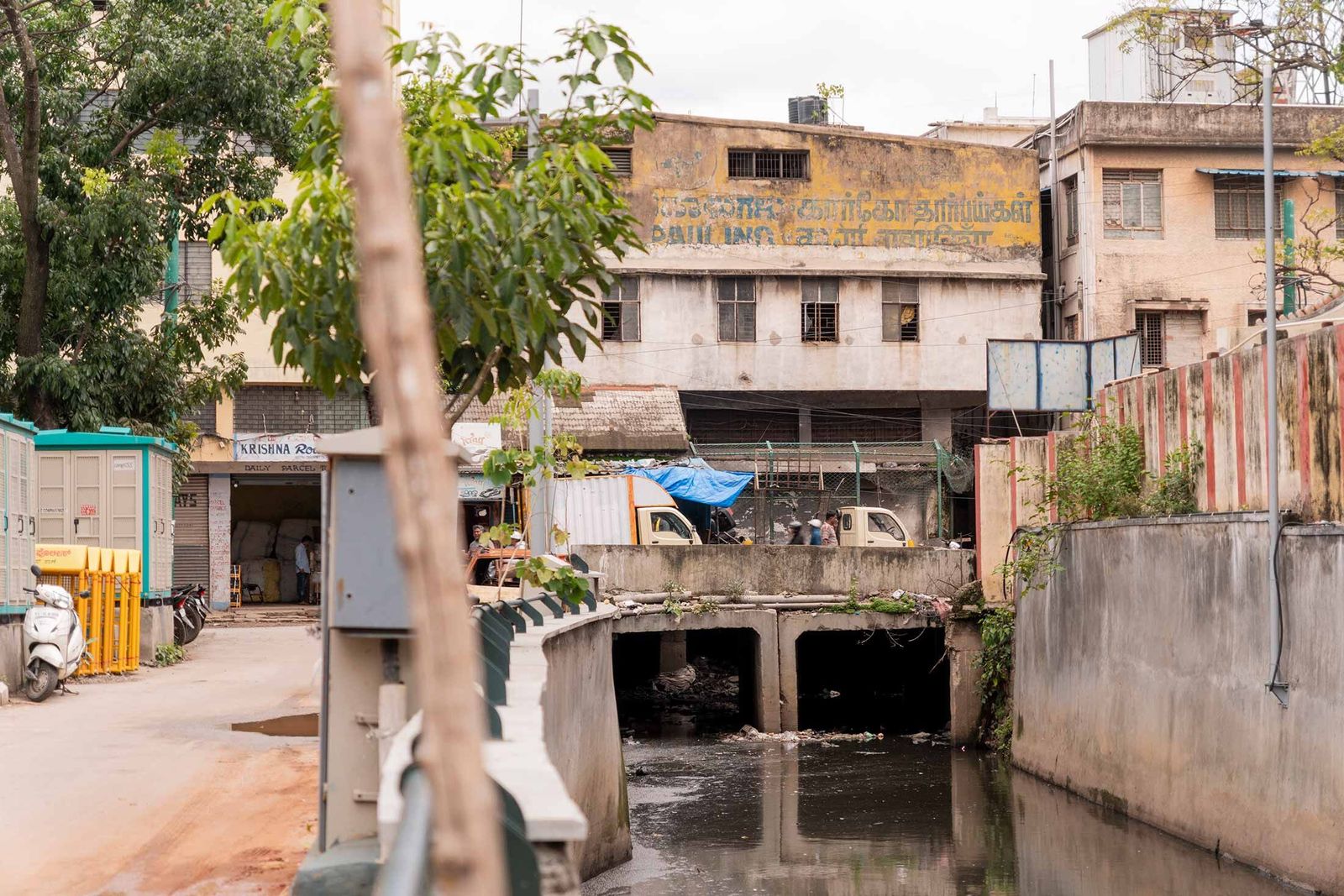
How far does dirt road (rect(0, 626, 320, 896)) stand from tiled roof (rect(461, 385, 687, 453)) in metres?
15.4

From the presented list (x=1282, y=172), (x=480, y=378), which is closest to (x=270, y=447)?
(x=1282, y=172)

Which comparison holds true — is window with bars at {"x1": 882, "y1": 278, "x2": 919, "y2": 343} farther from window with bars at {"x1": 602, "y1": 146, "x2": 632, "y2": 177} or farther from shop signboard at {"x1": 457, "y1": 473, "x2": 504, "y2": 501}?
shop signboard at {"x1": 457, "y1": 473, "x2": 504, "y2": 501}

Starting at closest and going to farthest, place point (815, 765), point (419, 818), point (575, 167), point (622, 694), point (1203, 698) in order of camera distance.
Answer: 1. point (419, 818)
2. point (575, 167)
3. point (1203, 698)
4. point (815, 765)
5. point (622, 694)

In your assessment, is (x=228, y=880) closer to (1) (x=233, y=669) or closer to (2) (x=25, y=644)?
(2) (x=25, y=644)

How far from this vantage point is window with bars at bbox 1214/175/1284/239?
3120cm

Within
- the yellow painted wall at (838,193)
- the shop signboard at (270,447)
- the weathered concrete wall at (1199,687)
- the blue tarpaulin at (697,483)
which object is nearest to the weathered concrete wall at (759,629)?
the weathered concrete wall at (1199,687)

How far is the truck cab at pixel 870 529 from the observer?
83.0 feet

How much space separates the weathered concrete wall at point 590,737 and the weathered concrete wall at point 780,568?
7641 mm

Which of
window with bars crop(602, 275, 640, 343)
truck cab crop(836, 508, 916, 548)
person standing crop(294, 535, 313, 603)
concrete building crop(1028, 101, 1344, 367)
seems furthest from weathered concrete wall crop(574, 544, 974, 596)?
concrete building crop(1028, 101, 1344, 367)

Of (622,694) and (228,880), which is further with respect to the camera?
(622,694)

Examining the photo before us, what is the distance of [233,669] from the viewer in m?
16.5

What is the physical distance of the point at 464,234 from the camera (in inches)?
252

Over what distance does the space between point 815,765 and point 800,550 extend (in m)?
3.61

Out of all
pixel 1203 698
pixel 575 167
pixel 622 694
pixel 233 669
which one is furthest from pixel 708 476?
pixel 575 167
